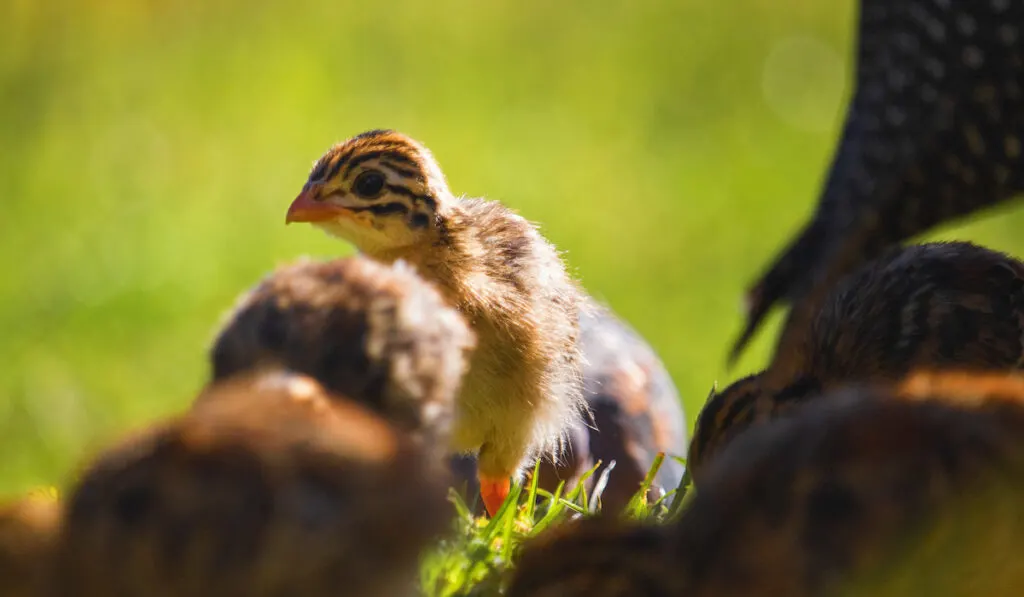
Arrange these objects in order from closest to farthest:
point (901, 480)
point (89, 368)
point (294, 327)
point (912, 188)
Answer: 1. point (901, 480)
2. point (294, 327)
3. point (912, 188)
4. point (89, 368)

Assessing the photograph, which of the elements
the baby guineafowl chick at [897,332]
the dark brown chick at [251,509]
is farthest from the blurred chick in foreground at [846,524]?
the baby guineafowl chick at [897,332]

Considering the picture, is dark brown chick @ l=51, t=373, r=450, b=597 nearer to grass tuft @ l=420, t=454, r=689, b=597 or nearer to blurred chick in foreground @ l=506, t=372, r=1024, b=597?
blurred chick in foreground @ l=506, t=372, r=1024, b=597

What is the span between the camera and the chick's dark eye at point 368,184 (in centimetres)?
336

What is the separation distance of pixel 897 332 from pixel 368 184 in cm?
127

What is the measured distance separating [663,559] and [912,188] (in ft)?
7.79

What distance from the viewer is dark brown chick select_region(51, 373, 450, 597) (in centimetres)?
189

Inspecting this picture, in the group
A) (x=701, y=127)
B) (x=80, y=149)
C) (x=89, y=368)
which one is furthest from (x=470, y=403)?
(x=701, y=127)

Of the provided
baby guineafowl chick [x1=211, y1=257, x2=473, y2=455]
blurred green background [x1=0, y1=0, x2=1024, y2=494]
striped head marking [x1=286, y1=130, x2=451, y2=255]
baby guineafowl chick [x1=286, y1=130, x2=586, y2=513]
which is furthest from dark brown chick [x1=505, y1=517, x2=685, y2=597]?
blurred green background [x1=0, y1=0, x2=1024, y2=494]

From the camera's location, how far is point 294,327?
2.34 meters

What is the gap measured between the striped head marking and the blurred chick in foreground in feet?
4.46

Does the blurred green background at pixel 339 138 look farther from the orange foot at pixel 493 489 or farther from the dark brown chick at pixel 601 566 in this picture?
the dark brown chick at pixel 601 566

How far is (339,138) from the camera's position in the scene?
34.3 ft

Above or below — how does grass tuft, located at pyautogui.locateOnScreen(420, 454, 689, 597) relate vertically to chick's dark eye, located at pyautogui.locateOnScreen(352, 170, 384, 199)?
below

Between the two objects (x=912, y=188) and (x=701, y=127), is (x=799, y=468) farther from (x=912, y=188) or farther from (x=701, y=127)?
(x=701, y=127)
